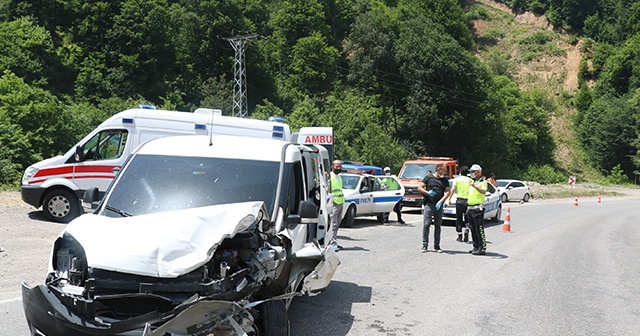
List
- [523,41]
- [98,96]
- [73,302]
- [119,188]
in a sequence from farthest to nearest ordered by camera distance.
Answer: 1. [523,41]
2. [98,96]
3. [119,188]
4. [73,302]

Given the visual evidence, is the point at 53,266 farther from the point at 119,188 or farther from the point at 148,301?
the point at 119,188

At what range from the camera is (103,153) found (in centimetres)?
1570

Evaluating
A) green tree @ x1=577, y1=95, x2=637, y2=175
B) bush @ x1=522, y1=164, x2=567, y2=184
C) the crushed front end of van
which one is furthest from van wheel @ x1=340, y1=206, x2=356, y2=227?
green tree @ x1=577, y1=95, x2=637, y2=175

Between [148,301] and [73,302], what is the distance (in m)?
0.54

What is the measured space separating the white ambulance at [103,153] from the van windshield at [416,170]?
13019 mm

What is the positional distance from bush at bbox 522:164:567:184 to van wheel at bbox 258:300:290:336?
7105cm

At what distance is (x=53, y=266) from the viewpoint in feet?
17.0

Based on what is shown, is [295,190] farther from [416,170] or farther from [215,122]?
[416,170]

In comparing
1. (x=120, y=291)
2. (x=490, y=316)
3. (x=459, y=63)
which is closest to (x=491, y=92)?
(x=459, y=63)

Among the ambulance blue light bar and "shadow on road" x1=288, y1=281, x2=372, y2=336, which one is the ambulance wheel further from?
"shadow on road" x1=288, y1=281, x2=372, y2=336

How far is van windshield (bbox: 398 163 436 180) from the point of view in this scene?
27.5 metres

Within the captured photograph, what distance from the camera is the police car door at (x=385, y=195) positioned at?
2050 centimetres

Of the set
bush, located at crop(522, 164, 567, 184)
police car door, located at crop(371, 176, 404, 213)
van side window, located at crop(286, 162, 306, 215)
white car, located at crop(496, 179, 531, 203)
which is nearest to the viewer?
van side window, located at crop(286, 162, 306, 215)

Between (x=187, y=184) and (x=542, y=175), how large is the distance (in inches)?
2870
